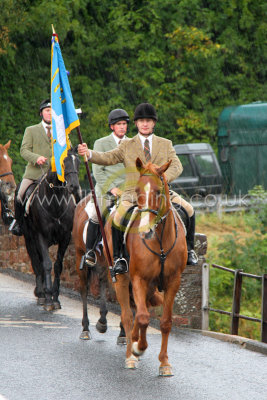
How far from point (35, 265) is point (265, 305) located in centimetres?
459

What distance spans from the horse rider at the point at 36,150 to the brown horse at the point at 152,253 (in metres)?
4.48

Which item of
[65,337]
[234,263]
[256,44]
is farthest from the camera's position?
[256,44]

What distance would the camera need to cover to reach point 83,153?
384 inches

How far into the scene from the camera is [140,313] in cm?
874

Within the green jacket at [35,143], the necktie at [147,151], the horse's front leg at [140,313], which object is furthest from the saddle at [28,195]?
the horse's front leg at [140,313]

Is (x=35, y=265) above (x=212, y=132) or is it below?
below

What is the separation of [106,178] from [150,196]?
2.99 meters

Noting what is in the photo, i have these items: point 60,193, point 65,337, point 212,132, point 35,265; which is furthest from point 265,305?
point 212,132

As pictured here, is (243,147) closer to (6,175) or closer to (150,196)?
(6,175)

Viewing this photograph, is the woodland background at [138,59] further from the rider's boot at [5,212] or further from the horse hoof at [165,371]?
the horse hoof at [165,371]

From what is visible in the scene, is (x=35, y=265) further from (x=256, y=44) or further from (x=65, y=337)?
(x=256, y=44)

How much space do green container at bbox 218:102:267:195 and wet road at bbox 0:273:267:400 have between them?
702 inches

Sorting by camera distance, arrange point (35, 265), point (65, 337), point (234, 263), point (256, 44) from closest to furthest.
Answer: point (65, 337) < point (35, 265) < point (234, 263) < point (256, 44)

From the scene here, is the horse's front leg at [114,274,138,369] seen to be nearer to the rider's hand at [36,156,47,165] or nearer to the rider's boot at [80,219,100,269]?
the rider's boot at [80,219,100,269]
